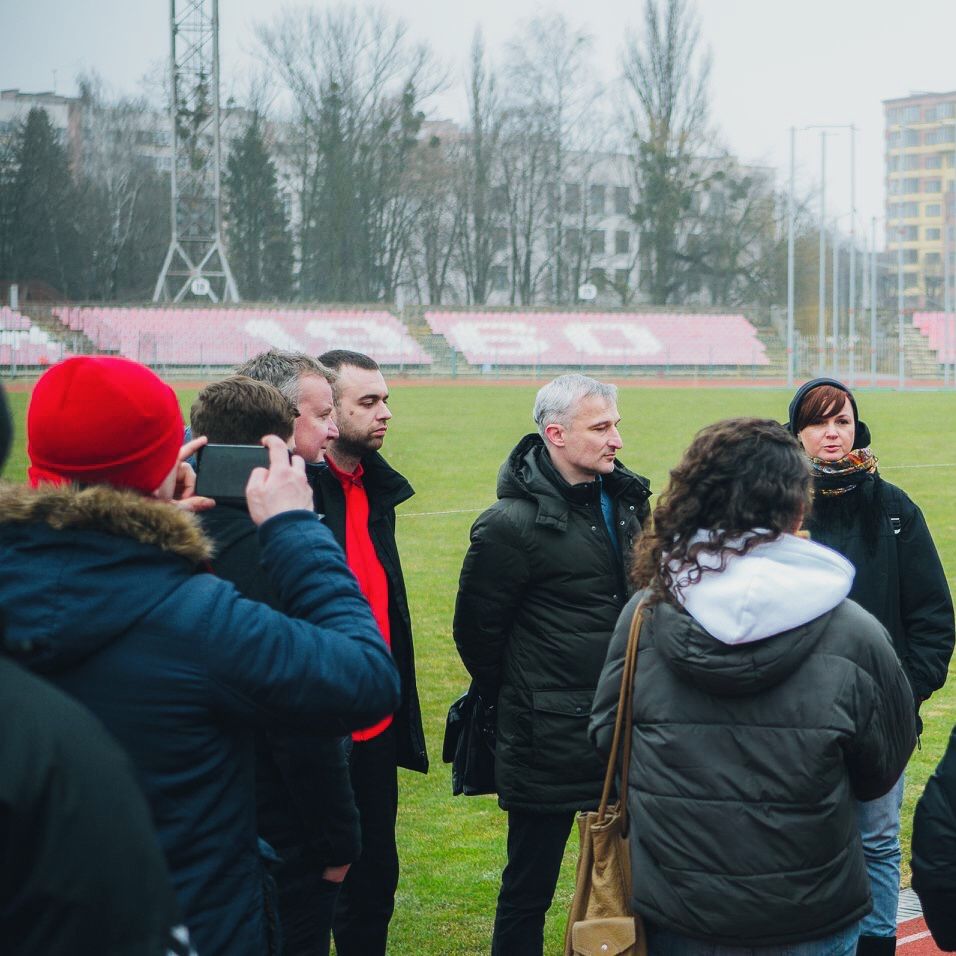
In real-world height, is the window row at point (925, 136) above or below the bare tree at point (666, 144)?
above

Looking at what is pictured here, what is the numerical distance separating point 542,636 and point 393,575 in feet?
1.62

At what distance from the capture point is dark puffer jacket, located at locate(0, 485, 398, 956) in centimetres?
200

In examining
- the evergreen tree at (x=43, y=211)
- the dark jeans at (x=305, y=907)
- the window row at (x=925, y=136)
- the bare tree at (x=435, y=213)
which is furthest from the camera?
the window row at (x=925, y=136)

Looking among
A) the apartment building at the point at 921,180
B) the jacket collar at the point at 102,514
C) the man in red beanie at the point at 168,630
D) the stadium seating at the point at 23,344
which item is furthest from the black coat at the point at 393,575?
the apartment building at the point at 921,180

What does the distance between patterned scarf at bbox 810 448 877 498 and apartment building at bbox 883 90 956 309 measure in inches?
4969

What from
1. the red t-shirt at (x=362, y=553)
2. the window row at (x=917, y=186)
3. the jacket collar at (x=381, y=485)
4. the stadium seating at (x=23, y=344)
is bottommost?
the red t-shirt at (x=362, y=553)

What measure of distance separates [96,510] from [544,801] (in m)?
2.22

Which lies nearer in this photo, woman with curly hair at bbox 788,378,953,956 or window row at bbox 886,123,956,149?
woman with curly hair at bbox 788,378,953,956

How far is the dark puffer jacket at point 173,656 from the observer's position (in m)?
2.00

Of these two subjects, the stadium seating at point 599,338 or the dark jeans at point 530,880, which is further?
the stadium seating at point 599,338

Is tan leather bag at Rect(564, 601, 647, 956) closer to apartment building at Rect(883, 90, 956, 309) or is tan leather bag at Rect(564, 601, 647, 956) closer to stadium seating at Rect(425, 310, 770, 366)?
stadium seating at Rect(425, 310, 770, 366)

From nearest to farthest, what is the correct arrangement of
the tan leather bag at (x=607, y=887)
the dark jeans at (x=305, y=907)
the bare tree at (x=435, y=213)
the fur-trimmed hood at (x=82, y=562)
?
the fur-trimmed hood at (x=82, y=562) → the tan leather bag at (x=607, y=887) → the dark jeans at (x=305, y=907) → the bare tree at (x=435, y=213)

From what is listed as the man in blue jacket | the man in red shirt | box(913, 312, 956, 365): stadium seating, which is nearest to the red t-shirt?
the man in red shirt

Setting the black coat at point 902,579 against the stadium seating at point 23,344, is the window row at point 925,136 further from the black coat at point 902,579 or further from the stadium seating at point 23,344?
the black coat at point 902,579
